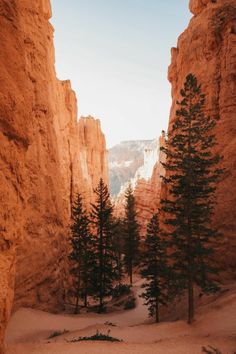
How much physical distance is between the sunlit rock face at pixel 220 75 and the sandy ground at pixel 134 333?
4956 millimetres

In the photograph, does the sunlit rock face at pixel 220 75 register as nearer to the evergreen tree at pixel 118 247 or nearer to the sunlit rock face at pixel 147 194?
the evergreen tree at pixel 118 247

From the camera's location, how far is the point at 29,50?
22531 mm

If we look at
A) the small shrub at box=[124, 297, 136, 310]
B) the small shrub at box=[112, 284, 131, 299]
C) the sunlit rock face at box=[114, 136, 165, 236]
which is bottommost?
the small shrub at box=[124, 297, 136, 310]

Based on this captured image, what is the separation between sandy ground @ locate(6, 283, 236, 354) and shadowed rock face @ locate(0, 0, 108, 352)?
2.22 m

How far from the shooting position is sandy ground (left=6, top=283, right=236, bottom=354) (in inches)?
370

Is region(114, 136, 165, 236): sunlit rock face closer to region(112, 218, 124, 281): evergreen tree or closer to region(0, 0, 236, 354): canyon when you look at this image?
region(112, 218, 124, 281): evergreen tree

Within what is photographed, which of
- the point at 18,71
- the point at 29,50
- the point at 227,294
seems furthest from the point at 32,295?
the point at 29,50

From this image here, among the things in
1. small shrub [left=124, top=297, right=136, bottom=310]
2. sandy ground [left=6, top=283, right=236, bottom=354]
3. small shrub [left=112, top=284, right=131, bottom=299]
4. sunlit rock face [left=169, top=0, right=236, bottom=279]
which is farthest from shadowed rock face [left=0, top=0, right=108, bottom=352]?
sunlit rock face [left=169, top=0, right=236, bottom=279]

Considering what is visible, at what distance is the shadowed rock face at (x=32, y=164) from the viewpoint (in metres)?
6.94

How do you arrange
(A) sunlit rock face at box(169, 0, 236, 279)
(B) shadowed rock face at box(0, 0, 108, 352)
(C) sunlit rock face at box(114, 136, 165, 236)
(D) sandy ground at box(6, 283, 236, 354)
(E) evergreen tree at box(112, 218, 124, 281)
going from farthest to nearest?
1. (C) sunlit rock face at box(114, 136, 165, 236)
2. (E) evergreen tree at box(112, 218, 124, 281)
3. (A) sunlit rock face at box(169, 0, 236, 279)
4. (D) sandy ground at box(6, 283, 236, 354)
5. (B) shadowed rock face at box(0, 0, 108, 352)

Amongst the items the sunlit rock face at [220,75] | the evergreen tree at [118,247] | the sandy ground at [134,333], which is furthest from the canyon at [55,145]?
the evergreen tree at [118,247]

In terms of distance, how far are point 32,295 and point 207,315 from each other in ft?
41.6

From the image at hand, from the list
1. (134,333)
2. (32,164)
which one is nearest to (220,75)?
(32,164)

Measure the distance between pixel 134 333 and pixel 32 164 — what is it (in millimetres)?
14275
